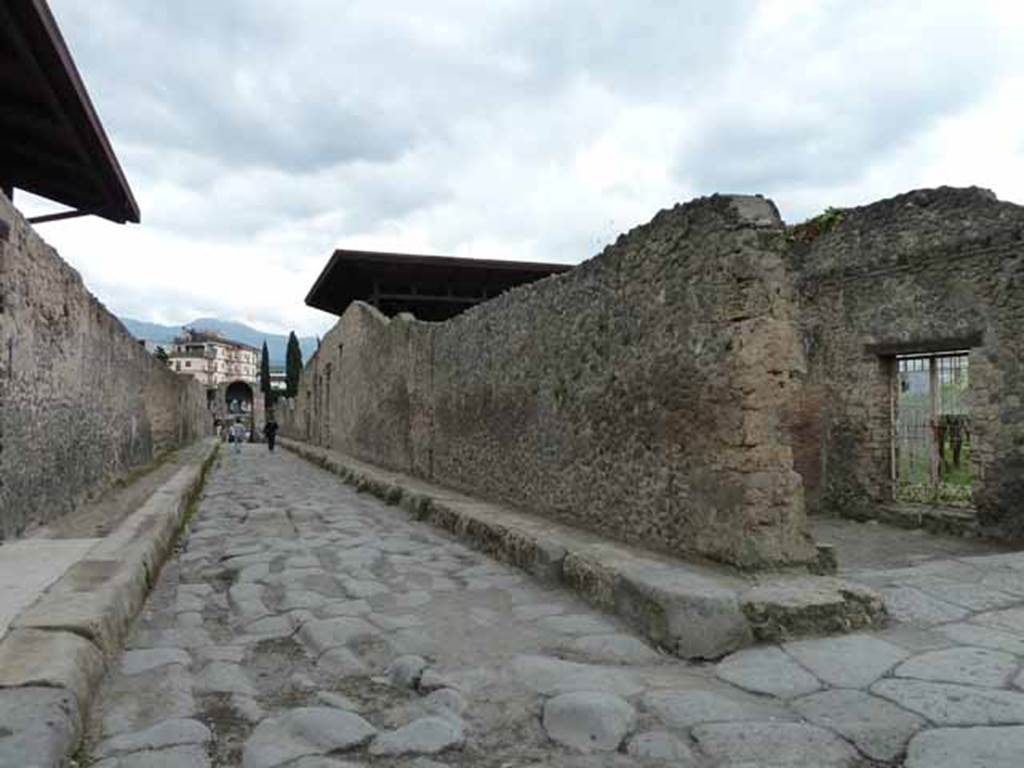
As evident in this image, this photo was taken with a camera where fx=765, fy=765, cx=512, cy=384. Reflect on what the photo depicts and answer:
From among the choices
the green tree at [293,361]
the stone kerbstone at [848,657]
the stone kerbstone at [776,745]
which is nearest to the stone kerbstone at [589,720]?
the stone kerbstone at [776,745]

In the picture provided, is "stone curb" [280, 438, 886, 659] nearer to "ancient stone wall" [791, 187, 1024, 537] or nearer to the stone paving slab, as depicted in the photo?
the stone paving slab

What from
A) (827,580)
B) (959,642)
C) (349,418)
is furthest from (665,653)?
(349,418)

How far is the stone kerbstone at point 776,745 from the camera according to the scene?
92.7 inches

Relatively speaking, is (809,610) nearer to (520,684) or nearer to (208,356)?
(520,684)

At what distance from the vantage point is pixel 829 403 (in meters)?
9.91

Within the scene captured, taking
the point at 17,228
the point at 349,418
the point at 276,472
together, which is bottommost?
the point at 276,472

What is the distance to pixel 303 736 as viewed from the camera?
260cm

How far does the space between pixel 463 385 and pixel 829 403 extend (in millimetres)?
4771

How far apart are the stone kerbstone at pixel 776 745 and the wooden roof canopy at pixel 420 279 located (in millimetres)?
14335

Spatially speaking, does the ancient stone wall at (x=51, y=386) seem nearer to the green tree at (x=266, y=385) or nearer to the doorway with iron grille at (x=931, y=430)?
the doorway with iron grille at (x=931, y=430)

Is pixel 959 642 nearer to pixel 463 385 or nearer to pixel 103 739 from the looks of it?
pixel 103 739

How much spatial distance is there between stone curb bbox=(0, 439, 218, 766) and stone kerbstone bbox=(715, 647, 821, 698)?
7.97 feet

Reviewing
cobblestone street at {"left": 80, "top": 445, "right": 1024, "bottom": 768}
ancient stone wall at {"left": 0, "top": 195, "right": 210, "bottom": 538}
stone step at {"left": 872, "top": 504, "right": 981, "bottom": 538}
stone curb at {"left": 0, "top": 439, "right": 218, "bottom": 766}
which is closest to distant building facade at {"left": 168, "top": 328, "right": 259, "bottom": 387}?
ancient stone wall at {"left": 0, "top": 195, "right": 210, "bottom": 538}

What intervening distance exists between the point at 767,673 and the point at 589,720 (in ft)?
2.94
